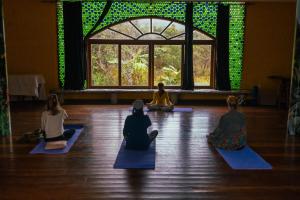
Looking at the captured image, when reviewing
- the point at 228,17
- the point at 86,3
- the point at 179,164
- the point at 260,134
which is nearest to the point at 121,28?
the point at 86,3

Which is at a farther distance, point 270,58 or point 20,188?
point 270,58

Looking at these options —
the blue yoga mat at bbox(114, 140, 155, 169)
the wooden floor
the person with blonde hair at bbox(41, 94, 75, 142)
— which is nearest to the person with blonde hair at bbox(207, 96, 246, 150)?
the wooden floor

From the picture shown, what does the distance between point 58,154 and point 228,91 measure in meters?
5.15

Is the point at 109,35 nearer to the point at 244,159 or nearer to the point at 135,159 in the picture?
the point at 135,159

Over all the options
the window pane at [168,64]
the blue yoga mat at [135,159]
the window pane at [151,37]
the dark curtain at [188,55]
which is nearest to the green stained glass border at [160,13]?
the dark curtain at [188,55]

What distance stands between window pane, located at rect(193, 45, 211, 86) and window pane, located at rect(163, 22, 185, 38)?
54cm

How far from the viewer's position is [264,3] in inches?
320

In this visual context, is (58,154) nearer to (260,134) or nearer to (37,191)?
(37,191)

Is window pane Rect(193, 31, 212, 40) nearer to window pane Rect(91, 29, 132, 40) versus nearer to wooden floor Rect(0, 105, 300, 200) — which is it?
window pane Rect(91, 29, 132, 40)

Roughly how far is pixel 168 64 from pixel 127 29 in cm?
136

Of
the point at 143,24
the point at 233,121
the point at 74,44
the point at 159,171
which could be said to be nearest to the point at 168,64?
the point at 143,24

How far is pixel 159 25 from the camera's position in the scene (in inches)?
326

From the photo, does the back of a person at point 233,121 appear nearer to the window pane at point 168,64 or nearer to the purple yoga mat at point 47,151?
the purple yoga mat at point 47,151

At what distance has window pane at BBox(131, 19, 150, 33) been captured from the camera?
824 cm
